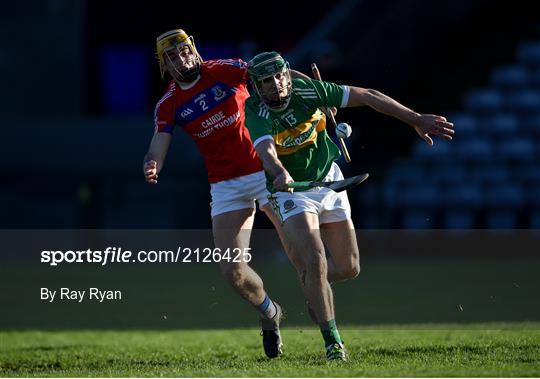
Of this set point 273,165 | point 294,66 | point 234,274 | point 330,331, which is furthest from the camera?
point 294,66

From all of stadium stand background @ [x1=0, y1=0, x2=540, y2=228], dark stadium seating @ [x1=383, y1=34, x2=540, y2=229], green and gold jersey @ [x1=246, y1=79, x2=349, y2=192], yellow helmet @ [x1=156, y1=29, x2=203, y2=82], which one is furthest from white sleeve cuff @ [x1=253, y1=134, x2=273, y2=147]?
dark stadium seating @ [x1=383, y1=34, x2=540, y2=229]

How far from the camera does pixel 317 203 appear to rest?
346 inches

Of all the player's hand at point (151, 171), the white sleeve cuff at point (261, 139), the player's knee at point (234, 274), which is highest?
the white sleeve cuff at point (261, 139)

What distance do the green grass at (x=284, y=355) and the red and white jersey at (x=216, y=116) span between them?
55.6 inches

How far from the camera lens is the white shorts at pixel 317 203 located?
28.3 ft

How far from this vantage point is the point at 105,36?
21.5 metres

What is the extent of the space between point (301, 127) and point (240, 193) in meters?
0.91

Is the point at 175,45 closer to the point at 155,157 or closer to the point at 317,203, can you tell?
the point at 155,157

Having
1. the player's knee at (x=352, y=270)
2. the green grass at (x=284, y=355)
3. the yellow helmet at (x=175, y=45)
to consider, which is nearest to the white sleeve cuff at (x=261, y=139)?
the yellow helmet at (x=175, y=45)

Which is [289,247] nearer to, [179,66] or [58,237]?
[179,66]

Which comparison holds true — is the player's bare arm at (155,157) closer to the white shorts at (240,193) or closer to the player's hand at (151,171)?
the player's hand at (151,171)

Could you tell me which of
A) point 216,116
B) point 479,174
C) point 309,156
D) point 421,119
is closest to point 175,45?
point 216,116

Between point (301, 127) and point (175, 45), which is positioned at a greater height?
point (175, 45)

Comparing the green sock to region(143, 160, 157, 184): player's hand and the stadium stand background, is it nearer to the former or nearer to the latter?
region(143, 160, 157, 184): player's hand
